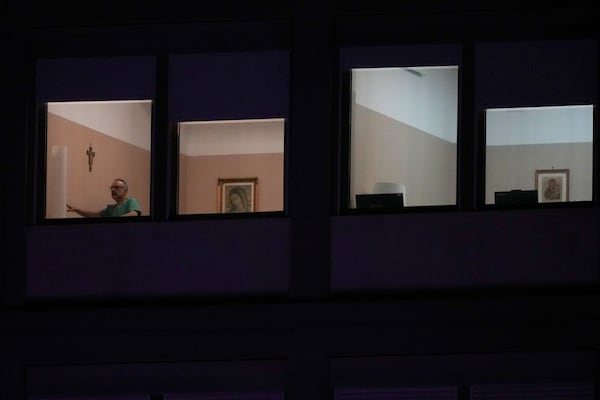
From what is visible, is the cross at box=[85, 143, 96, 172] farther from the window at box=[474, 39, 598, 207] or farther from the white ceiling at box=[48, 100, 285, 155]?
the window at box=[474, 39, 598, 207]

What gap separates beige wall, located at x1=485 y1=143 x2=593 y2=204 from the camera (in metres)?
11.2

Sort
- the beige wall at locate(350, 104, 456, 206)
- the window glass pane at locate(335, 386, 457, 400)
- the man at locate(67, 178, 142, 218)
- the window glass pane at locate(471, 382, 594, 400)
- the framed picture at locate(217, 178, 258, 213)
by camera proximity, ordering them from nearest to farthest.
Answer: the window glass pane at locate(471, 382, 594, 400)
the window glass pane at locate(335, 386, 457, 400)
the beige wall at locate(350, 104, 456, 206)
the framed picture at locate(217, 178, 258, 213)
the man at locate(67, 178, 142, 218)

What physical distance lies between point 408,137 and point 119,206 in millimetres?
3020

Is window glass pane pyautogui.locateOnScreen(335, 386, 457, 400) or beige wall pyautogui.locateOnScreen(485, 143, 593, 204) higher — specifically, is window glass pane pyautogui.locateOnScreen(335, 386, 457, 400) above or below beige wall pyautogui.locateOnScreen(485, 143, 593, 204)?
below

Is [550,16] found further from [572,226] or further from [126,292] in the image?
[126,292]

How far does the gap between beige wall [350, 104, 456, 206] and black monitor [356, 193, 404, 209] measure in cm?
7

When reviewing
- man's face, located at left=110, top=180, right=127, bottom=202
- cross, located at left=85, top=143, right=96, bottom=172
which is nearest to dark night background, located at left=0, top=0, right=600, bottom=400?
man's face, located at left=110, top=180, right=127, bottom=202

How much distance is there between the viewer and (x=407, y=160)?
11.4 m

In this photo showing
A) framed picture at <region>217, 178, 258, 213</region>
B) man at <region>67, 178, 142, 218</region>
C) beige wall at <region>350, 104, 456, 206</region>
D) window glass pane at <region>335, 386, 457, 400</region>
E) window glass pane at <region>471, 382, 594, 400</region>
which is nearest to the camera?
window glass pane at <region>471, 382, 594, 400</region>

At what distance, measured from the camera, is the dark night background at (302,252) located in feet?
36.2

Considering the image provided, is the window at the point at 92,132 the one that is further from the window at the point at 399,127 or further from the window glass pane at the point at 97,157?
the window at the point at 399,127

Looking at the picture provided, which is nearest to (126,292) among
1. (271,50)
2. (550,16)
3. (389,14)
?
(271,50)

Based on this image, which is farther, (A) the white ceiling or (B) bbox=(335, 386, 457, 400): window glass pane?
(A) the white ceiling

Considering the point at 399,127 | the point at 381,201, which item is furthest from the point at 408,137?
the point at 381,201
